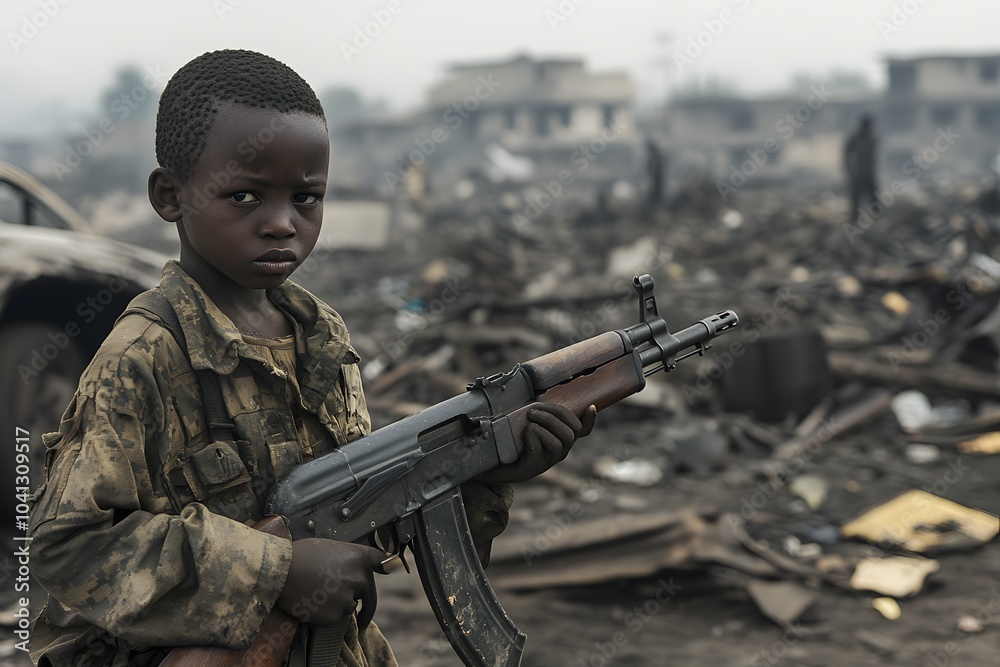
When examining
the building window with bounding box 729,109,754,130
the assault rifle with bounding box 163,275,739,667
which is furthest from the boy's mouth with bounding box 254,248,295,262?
the building window with bounding box 729,109,754,130

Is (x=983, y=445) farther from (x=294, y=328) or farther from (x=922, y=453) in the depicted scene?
(x=294, y=328)

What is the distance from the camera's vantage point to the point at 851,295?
10734mm

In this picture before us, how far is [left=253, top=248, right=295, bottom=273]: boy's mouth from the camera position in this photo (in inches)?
54.8

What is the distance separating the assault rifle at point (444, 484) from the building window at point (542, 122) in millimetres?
42935

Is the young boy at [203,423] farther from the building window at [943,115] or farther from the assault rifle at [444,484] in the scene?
the building window at [943,115]

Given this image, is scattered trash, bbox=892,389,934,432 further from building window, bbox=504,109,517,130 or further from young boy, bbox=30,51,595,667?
building window, bbox=504,109,517,130

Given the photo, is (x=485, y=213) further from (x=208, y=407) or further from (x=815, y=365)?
(x=208, y=407)

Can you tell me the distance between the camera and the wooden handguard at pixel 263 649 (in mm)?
1309

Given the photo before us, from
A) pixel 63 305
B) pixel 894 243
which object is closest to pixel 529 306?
pixel 63 305

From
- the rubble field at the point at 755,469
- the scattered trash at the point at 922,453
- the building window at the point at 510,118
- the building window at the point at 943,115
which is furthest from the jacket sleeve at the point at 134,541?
the building window at the point at 943,115

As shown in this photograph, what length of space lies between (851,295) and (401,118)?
114 ft

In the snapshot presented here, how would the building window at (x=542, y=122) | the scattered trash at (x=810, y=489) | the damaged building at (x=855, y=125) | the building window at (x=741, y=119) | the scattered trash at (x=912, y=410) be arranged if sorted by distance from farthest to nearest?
the building window at (x=542, y=122)
the building window at (x=741, y=119)
the damaged building at (x=855, y=125)
the scattered trash at (x=912, y=410)
the scattered trash at (x=810, y=489)

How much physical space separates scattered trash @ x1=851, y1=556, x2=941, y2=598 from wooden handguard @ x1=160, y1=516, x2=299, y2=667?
12.4 ft

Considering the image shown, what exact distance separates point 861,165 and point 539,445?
1743cm
